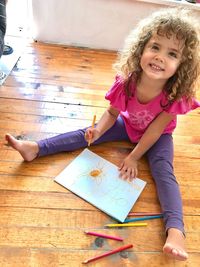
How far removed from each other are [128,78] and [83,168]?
32 cm

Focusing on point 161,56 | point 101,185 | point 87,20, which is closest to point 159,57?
point 161,56

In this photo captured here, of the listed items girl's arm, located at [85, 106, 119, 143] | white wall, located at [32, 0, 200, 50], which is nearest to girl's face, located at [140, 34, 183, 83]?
girl's arm, located at [85, 106, 119, 143]

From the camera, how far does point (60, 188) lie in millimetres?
876

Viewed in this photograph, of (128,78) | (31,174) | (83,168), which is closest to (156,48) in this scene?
(128,78)

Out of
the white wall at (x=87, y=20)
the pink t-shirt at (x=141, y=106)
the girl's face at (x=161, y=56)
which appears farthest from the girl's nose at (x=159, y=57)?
the white wall at (x=87, y=20)

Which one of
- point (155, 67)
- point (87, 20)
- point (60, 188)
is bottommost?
point (60, 188)

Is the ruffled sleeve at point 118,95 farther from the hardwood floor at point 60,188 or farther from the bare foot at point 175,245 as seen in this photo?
the bare foot at point 175,245

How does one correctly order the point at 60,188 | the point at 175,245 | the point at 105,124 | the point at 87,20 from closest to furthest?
the point at 175,245 < the point at 60,188 < the point at 105,124 < the point at 87,20

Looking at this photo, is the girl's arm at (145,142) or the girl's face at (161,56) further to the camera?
the girl's arm at (145,142)

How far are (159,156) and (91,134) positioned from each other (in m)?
0.23

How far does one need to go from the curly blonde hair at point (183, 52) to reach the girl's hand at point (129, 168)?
0.72 ft

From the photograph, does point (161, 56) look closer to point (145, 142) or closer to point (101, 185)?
point (145, 142)

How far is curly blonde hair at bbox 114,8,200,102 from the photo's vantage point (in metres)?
0.80

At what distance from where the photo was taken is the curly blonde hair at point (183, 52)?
0.80 m
